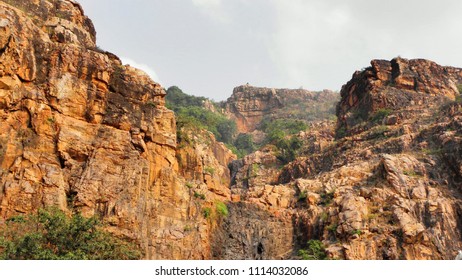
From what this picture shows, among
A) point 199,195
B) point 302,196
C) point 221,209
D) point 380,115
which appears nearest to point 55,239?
point 199,195

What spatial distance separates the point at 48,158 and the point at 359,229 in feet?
65.6

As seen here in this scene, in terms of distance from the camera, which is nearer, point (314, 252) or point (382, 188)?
point (314, 252)

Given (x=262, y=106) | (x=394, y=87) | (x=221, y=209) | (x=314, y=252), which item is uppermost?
(x=262, y=106)

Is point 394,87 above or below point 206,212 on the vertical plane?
above

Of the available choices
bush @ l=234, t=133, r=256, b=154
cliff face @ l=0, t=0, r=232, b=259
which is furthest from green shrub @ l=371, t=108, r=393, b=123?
bush @ l=234, t=133, r=256, b=154

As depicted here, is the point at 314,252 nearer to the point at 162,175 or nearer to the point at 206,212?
the point at 206,212

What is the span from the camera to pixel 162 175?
29.8 metres

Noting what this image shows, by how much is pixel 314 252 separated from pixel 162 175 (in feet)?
37.1

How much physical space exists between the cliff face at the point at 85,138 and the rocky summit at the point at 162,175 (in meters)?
0.07

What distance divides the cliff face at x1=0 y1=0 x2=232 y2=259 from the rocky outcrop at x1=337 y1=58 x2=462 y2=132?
26.0m

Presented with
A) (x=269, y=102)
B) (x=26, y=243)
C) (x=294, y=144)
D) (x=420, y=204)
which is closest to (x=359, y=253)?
(x=420, y=204)

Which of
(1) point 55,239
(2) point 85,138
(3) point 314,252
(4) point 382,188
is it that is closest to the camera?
(1) point 55,239
